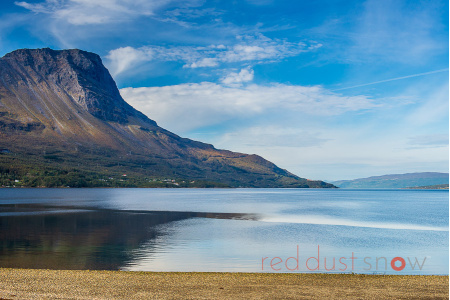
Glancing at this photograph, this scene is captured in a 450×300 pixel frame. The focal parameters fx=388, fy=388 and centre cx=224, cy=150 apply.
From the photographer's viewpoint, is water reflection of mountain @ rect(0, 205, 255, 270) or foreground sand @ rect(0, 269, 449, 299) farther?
water reflection of mountain @ rect(0, 205, 255, 270)

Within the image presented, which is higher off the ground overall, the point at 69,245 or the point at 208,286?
the point at 208,286

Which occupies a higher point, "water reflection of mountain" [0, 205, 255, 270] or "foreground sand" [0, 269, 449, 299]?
"foreground sand" [0, 269, 449, 299]

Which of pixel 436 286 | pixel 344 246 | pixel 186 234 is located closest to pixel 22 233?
pixel 186 234

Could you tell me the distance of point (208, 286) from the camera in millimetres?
18422

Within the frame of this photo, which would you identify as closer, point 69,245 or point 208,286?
Result: point 208,286

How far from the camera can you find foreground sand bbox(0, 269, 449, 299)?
16.5 m

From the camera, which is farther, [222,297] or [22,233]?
[22,233]

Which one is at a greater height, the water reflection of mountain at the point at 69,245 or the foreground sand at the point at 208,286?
the foreground sand at the point at 208,286

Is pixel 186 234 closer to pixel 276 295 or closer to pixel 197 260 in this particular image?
pixel 197 260

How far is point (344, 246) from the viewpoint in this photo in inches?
1494

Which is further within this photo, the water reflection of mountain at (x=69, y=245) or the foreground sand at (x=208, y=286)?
the water reflection of mountain at (x=69, y=245)

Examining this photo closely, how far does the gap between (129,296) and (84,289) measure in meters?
2.48

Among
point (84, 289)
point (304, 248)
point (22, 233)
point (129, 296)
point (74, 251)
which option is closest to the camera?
point (129, 296)

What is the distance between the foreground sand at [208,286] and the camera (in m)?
16.5
